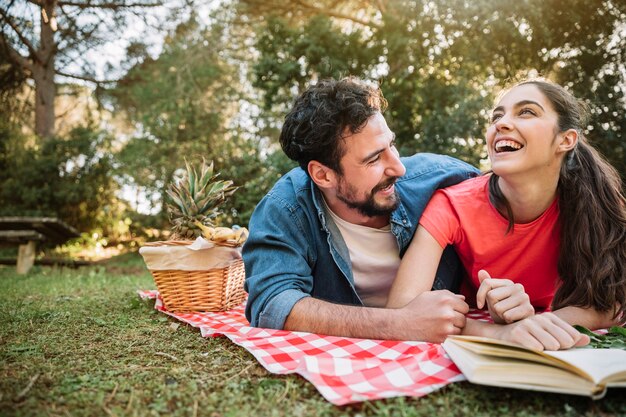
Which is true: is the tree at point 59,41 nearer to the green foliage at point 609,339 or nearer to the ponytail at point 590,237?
the ponytail at point 590,237

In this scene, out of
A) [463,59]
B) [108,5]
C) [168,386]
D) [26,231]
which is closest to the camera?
[168,386]

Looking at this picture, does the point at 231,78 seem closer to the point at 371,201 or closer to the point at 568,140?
the point at 371,201

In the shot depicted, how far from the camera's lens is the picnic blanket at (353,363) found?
1.51m

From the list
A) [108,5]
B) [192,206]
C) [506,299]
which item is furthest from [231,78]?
[506,299]

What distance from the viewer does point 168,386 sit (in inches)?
64.7

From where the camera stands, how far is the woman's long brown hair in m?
2.30

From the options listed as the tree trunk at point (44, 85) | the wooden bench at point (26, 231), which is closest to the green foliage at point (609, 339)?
the wooden bench at point (26, 231)

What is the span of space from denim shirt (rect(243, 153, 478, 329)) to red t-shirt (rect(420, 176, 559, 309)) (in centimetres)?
20

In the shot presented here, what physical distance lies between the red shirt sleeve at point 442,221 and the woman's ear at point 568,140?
640 mm

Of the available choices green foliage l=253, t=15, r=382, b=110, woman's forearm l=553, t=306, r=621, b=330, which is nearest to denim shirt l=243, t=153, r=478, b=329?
woman's forearm l=553, t=306, r=621, b=330

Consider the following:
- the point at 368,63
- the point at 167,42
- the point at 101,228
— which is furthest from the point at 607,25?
the point at 101,228

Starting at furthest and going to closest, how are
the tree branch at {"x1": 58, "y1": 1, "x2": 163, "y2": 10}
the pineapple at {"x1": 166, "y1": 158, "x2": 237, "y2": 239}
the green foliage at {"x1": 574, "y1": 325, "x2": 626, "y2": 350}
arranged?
the tree branch at {"x1": 58, "y1": 1, "x2": 163, "y2": 10} → the pineapple at {"x1": 166, "y1": 158, "x2": 237, "y2": 239} → the green foliage at {"x1": 574, "y1": 325, "x2": 626, "y2": 350}

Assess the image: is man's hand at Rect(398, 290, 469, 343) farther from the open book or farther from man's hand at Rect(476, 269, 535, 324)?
the open book

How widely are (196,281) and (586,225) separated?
2.43m
